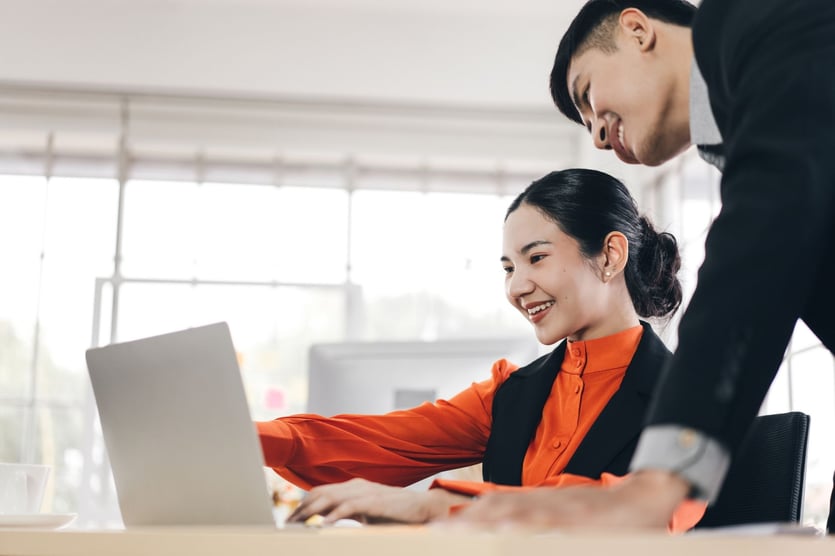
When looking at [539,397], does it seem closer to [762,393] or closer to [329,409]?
[329,409]

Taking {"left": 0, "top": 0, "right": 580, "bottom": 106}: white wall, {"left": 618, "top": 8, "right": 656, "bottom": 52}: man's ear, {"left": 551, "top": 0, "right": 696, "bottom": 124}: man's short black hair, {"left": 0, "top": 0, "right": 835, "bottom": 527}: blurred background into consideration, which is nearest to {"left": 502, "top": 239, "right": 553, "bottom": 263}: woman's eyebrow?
{"left": 551, "top": 0, "right": 696, "bottom": 124}: man's short black hair

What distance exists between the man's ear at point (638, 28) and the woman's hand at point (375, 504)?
575 millimetres

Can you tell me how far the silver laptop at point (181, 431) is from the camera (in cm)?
95

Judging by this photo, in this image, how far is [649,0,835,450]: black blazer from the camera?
0.68 meters

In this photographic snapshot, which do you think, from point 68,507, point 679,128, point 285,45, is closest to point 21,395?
point 68,507

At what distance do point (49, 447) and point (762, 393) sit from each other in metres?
4.09

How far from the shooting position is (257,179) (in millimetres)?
4539

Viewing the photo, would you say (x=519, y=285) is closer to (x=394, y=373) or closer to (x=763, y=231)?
(x=394, y=373)

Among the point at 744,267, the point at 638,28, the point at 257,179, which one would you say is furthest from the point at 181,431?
the point at 257,179

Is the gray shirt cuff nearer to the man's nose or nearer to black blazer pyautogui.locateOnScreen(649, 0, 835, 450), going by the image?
black blazer pyautogui.locateOnScreen(649, 0, 835, 450)

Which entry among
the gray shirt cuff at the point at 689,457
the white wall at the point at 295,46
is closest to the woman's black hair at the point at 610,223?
the gray shirt cuff at the point at 689,457

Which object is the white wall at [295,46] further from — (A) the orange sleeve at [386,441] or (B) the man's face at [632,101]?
(B) the man's face at [632,101]

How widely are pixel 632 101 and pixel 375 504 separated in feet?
1.85

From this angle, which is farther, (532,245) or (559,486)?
(532,245)
